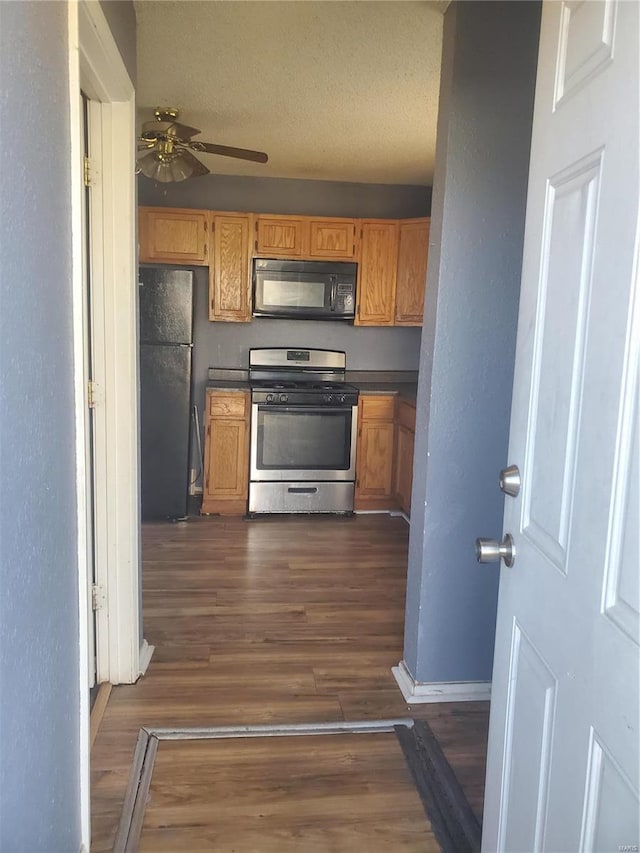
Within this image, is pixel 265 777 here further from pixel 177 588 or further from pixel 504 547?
pixel 177 588

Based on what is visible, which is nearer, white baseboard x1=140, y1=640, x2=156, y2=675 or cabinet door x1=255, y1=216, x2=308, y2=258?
white baseboard x1=140, y1=640, x2=156, y2=675

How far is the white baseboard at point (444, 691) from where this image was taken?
2312mm

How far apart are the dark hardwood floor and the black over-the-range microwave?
161cm

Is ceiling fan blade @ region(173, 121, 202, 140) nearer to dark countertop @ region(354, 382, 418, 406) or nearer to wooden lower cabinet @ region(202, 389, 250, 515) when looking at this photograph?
wooden lower cabinet @ region(202, 389, 250, 515)

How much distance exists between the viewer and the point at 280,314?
15.4 feet

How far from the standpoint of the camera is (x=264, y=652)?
2.63 metres

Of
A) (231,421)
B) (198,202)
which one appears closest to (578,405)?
(231,421)

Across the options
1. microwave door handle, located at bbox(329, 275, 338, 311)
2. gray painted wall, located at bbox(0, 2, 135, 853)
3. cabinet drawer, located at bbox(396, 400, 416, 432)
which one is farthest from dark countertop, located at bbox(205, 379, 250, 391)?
gray painted wall, located at bbox(0, 2, 135, 853)

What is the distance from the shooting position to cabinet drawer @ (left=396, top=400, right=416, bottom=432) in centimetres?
432

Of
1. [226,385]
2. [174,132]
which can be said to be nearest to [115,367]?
[174,132]

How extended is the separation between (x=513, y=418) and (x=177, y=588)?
8.01 feet

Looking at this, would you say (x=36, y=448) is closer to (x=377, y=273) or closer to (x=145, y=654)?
(x=145, y=654)

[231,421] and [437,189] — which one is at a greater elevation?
[437,189]

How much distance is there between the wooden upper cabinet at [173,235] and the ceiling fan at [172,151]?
112 centimetres
